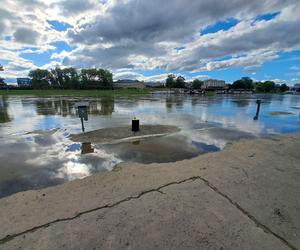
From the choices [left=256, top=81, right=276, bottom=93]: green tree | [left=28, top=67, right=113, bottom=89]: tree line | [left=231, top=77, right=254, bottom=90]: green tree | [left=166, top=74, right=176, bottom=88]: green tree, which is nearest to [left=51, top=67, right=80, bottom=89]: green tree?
[left=28, top=67, right=113, bottom=89]: tree line

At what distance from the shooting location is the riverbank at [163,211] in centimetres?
238

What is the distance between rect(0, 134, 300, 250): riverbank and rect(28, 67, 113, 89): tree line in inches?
4034

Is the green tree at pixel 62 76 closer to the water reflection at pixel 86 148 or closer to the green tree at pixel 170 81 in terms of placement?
the green tree at pixel 170 81

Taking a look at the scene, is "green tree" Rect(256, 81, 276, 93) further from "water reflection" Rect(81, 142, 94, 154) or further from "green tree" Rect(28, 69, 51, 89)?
"water reflection" Rect(81, 142, 94, 154)

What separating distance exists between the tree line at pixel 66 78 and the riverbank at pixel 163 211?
102 metres

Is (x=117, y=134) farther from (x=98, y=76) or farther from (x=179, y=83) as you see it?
(x=179, y=83)

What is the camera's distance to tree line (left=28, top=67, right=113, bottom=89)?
4021 inches

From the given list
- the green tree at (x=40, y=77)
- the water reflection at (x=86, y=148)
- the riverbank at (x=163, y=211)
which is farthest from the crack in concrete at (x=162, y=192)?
the green tree at (x=40, y=77)

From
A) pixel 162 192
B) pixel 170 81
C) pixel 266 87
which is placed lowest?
pixel 162 192

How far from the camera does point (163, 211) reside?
Result: 2936mm

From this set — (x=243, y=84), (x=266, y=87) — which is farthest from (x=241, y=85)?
(x=266, y=87)

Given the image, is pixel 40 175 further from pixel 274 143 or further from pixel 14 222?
pixel 274 143

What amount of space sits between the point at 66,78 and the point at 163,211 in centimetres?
11490

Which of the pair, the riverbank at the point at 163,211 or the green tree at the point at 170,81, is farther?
the green tree at the point at 170,81
